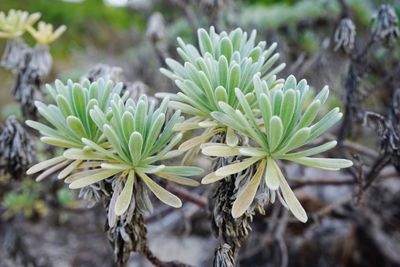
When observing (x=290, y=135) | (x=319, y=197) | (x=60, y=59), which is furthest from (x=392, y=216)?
(x=60, y=59)

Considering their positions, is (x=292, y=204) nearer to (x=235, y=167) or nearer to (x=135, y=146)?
(x=235, y=167)

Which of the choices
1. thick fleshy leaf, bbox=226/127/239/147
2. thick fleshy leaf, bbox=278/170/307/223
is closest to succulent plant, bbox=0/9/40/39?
thick fleshy leaf, bbox=226/127/239/147

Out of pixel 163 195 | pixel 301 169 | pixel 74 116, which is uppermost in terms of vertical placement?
pixel 74 116

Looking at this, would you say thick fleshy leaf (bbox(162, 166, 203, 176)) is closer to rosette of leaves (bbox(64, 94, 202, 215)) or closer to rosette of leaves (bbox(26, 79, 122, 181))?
rosette of leaves (bbox(64, 94, 202, 215))

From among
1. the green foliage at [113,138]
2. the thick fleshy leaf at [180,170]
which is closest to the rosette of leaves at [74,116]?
the green foliage at [113,138]

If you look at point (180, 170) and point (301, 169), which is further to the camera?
point (301, 169)

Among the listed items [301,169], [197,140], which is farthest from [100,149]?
[301,169]

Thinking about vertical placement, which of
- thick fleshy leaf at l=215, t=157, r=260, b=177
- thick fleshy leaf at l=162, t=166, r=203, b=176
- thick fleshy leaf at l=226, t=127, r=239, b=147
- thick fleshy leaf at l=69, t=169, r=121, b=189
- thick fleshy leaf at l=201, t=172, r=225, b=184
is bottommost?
thick fleshy leaf at l=162, t=166, r=203, b=176
